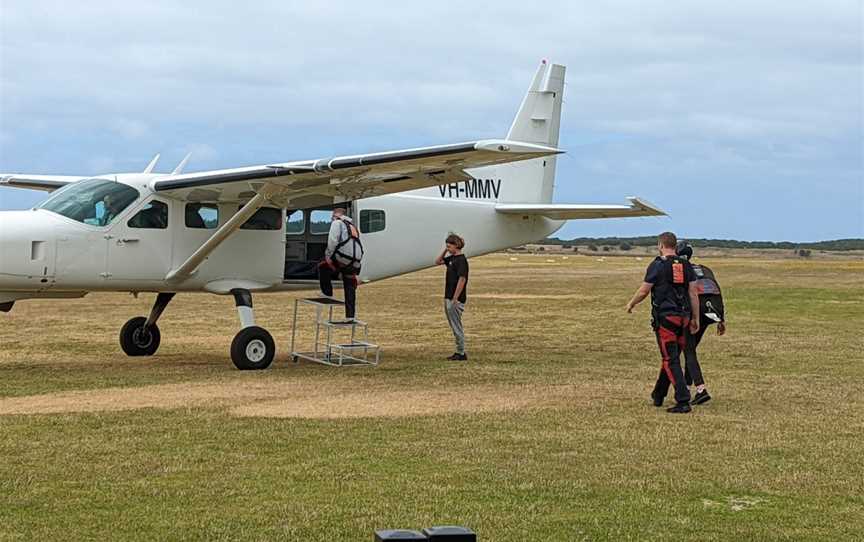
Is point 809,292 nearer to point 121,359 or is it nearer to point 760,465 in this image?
point 121,359

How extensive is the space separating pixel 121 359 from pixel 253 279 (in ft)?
7.96

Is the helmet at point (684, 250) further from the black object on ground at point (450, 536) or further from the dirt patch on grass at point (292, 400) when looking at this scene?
the black object on ground at point (450, 536)

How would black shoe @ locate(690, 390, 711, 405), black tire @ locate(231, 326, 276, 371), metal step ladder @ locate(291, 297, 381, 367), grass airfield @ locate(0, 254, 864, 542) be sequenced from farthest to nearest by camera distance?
metal step ladder @ locate(291, 297, 381, 367)
black tire @ locate(231, 326, 276, 371)
black shoe @ locate(690, 390, 711, 405)
grass airfield @ locate(0, 254, 864, 542)

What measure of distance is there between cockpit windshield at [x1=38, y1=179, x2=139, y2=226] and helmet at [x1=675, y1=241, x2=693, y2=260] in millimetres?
7373

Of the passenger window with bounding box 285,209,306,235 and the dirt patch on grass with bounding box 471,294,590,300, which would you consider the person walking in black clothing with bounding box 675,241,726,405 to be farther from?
the dirt patch on grass with bounding box 471,294,590,300

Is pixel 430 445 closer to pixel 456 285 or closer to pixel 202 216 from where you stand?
pixel 456 285

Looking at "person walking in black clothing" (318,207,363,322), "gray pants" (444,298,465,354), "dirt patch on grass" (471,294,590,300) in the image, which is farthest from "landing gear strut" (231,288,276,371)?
"dirt patch on grass" (471,294,590,300)

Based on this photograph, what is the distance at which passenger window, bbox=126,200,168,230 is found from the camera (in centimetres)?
1540

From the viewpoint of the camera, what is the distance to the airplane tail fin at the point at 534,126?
65.8 feet

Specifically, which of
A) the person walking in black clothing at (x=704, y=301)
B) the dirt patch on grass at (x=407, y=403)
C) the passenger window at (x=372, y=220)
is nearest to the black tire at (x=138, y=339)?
the passenger window at (x=372, y=220)

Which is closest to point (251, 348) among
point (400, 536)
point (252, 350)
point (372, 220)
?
point (252, 350)

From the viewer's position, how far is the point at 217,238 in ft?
50.6

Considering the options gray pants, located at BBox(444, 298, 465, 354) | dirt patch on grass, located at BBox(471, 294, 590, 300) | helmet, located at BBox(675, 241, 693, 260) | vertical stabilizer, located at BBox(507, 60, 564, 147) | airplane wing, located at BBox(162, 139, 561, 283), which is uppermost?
vertical stabilizer, located at BBox(507, 60, 564, 147)

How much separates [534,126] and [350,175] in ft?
20.1
